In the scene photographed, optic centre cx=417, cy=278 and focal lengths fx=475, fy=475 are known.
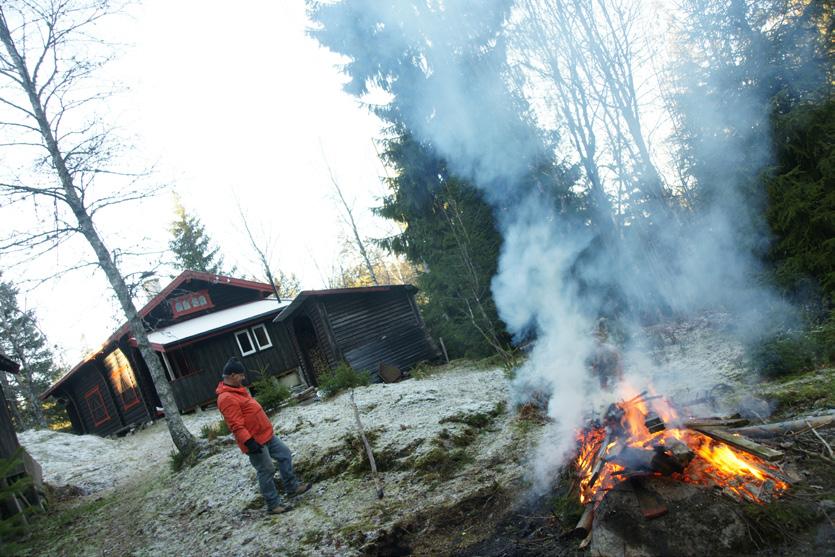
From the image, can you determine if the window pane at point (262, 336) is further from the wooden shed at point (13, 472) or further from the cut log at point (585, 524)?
the cut log at point (585, 524)

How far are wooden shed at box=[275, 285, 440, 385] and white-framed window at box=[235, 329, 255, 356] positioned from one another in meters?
1.73

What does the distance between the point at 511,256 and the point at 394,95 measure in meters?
5.60

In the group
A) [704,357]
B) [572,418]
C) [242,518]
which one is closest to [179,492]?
[242,518]

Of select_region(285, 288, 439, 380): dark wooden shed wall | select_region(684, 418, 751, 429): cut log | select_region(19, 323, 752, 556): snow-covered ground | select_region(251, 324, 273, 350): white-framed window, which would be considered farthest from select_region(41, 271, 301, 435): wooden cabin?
select_region(684, 418, 751, 429): cut log

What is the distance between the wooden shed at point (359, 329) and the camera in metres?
17.9

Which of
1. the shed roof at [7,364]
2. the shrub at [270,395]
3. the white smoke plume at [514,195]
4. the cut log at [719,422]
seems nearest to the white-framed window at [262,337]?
the shrub at [270,395]

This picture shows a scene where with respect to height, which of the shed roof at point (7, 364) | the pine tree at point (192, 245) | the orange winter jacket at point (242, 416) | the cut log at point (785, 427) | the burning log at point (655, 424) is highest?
the pine tree at point (192, 245)

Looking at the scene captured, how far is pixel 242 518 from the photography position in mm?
6219

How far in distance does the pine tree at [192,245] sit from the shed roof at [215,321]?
13942 mm

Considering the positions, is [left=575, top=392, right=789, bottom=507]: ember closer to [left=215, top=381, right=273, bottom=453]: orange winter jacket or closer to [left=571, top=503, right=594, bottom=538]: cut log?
[left=571, top=503, right=594, bottom=538]: cut log

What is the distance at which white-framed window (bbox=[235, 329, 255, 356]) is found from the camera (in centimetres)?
2064

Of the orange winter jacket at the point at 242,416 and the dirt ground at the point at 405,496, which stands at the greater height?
the orange winter jacket at the point at 242,416

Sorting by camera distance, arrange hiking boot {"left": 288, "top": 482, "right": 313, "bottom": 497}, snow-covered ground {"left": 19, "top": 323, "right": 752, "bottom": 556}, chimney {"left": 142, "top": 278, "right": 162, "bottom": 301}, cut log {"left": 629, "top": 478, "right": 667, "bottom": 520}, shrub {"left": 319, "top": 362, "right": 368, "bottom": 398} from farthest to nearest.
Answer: shrub {"left": 319, "top": 362, "right": 368, "bottom": 398}, chimney {"left": 142, "top": 278, "right": 162, "bottom": 301}, hiking boot {"left": 288, "top": 482, "right": 313, "bottom": 497}, snow-covered ground {"left": 19, "top": 323, "right": 752, "bottom": 556}, cut log {"left": 629, "top": 478, "right": 667, "bottom": 520}

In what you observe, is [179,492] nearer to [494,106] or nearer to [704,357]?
[704,357]
